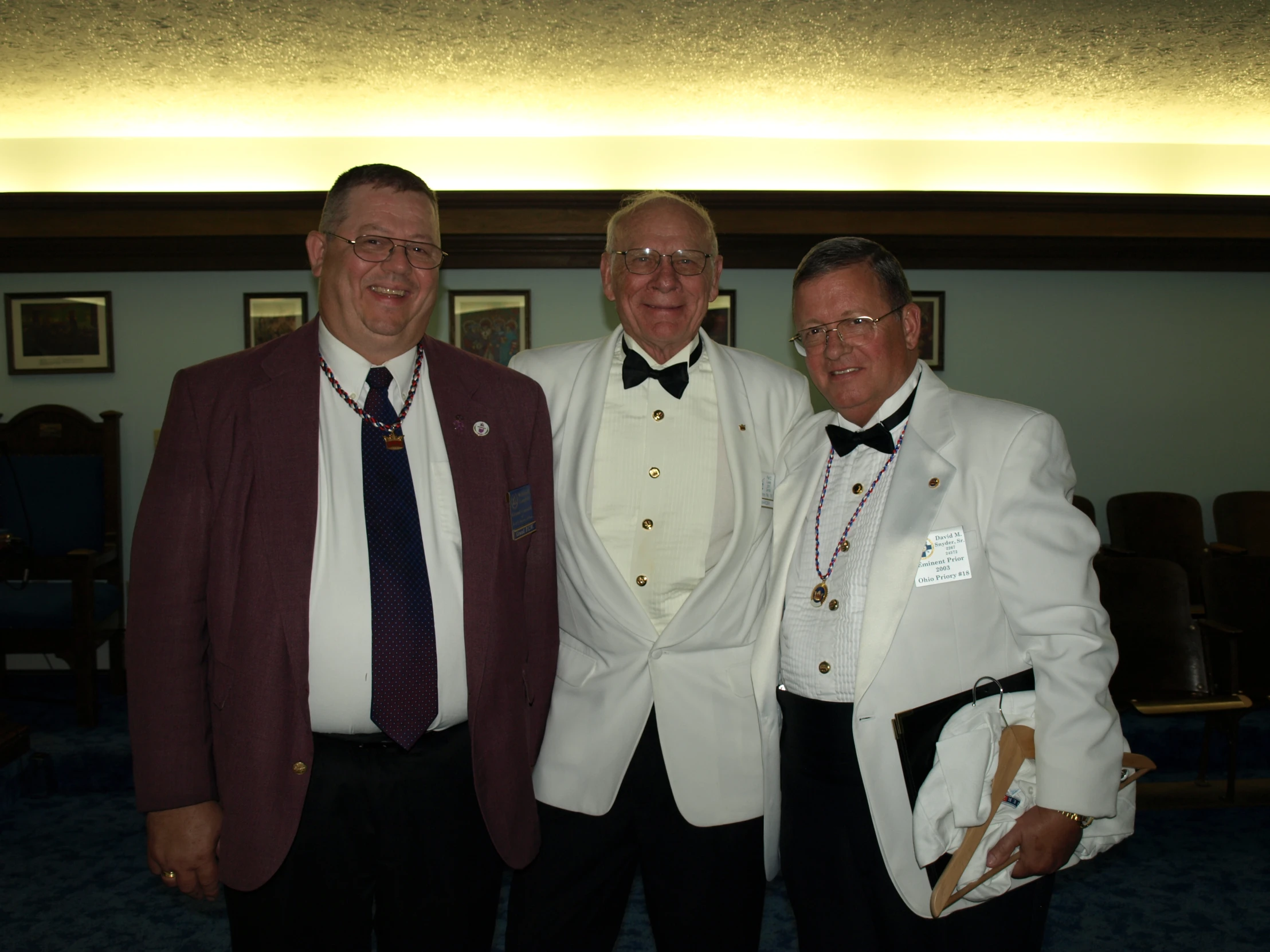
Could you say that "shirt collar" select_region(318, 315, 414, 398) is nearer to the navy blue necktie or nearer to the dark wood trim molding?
the navy blue necktie

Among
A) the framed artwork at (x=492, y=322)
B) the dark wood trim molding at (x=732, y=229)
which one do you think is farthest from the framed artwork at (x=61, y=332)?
the framed artwork at (x=492, y=322)

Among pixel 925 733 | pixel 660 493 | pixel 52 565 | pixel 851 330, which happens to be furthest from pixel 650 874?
pixel 52 565

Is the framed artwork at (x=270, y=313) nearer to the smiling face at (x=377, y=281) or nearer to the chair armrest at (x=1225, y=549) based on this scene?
the smiling face at (x=377, y=281)

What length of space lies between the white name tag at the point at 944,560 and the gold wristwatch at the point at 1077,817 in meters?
0.47

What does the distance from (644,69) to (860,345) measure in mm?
3588

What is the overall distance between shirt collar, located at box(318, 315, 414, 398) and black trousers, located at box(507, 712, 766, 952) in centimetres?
99

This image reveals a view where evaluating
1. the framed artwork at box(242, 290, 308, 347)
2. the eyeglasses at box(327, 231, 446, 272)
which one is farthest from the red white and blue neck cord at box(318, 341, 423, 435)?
the framed artwork at box(242, 290, 308, 347)

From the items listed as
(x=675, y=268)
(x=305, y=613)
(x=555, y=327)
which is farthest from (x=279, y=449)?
(x=555, y=327)

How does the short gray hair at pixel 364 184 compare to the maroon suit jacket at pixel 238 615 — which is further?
the short gray hair at pixel 364 184

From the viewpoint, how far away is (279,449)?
169 centimetres

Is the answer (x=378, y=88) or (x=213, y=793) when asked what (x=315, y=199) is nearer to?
(x=378, y=88)

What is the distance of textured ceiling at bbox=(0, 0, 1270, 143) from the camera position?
4160mm

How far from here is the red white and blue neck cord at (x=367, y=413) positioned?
1800mm

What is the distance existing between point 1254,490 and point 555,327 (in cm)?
521
